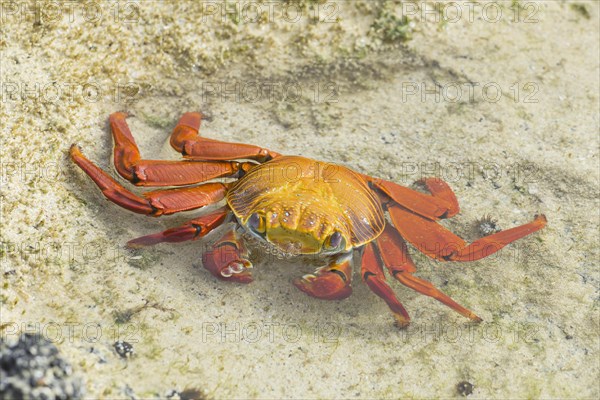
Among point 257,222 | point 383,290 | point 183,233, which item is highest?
point 257,222

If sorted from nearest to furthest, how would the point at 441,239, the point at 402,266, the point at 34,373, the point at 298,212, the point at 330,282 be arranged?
the point at 34,373
the point at 298,212
the point at 330,282
the point at 402,266
the point at 441,239

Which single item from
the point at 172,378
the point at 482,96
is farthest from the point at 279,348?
the point at 482,96

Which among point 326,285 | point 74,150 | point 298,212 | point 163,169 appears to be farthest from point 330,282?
point 74,150

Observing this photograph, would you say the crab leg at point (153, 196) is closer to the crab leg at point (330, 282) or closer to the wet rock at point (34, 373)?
the crab leg at point (330, 282)

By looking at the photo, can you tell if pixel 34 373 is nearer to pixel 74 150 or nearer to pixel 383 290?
pixel 74 150

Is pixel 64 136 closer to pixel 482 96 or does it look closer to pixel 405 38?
pixel 405 38
